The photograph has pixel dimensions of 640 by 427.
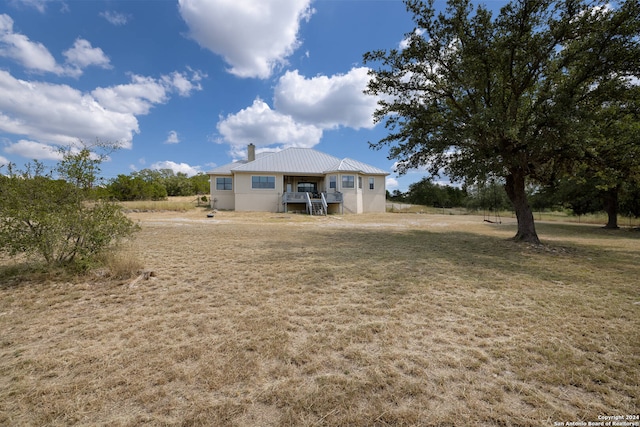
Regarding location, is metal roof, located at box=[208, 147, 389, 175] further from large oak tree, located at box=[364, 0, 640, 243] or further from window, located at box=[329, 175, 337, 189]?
large oak tree, located at box=[364, 0, 640, 243]

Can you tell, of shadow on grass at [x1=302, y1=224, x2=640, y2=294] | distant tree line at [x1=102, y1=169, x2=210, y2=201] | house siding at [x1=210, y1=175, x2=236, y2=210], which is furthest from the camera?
distant tree line at [x1=102, y1=169, x2=210, y2=201]

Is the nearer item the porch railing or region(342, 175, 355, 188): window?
the porch railing

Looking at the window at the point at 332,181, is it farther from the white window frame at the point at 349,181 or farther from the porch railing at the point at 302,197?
the porch railing at the point at 302,197

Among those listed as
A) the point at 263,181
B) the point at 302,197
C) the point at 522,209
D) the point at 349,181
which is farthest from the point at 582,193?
the point at 263,181

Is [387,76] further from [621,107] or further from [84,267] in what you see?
[84,267]

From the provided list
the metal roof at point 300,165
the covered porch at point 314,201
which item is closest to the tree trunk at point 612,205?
the metal roof at point 300,165

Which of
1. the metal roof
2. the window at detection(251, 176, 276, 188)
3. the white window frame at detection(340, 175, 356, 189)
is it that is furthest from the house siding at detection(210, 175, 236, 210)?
the white window frame at detection(340, 175, 356, 189)

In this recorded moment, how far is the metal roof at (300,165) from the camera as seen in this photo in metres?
25.2

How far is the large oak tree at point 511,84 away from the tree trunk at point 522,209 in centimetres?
4

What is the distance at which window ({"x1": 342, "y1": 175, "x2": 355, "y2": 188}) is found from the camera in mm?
25312

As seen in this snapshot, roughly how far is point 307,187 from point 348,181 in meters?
4.93

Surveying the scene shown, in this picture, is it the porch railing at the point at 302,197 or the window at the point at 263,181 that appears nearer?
the porch railing at the point at 302,197

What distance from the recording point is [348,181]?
25.5m

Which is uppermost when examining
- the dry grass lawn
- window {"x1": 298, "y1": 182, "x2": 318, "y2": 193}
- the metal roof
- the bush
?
the metal roof
